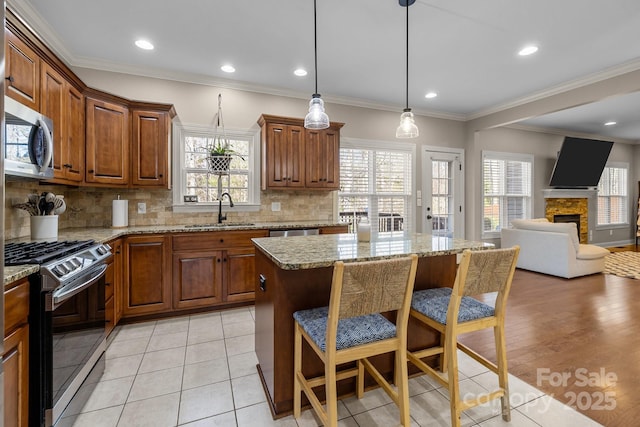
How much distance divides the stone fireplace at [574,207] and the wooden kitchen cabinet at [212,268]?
6574 mm

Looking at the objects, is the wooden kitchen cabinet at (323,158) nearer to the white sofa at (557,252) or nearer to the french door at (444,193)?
the french door at (444,193)

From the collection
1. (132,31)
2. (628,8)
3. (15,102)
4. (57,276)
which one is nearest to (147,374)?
(57,276)

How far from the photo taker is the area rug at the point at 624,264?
482 centimetres

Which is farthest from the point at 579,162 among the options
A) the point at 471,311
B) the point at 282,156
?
the point at 471,311

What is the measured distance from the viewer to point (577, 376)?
6.77 feet

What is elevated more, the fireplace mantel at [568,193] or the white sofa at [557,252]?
the fireplace mantel at [568,193]

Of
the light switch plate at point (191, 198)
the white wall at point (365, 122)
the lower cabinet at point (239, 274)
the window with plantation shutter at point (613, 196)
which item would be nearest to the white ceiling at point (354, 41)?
the white wall at point (365, 122)

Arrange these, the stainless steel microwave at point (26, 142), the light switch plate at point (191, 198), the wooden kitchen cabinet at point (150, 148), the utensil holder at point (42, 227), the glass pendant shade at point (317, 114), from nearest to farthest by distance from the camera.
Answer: the stainless steel microwave at point (26, 142) → the glass pendant shade at point (317, 114) → the utensil holder at point (42, 227) → the wooden kitchen cabinet at point (150, 148) → the light switch plate at point (191, 198)

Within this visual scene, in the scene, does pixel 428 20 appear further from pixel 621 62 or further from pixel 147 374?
pixel 147 374

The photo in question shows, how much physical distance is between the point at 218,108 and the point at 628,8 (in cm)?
413

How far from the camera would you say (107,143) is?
305 cm

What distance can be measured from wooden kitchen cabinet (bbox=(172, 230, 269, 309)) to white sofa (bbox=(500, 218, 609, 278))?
440cm

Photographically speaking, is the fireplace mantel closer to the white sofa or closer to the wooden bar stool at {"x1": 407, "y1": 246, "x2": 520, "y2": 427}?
the white sofa

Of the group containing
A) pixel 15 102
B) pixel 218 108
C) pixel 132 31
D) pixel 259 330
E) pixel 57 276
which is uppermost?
pixel 132 31
